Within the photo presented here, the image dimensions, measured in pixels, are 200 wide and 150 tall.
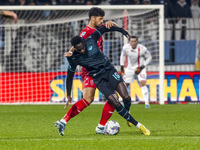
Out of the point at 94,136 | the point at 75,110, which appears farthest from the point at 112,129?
the point at 75,110

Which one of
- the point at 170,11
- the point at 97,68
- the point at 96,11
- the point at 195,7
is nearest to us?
the point at 97,68

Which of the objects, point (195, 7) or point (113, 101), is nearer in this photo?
point (113, 101)

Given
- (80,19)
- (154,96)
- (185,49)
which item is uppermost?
(80,19)

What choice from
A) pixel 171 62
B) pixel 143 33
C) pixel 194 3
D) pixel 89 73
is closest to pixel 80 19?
pixel 143 33

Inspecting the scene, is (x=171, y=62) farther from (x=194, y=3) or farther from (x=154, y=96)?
(x=194, y=3)

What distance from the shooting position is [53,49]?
1873cm

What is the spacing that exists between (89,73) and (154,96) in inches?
358

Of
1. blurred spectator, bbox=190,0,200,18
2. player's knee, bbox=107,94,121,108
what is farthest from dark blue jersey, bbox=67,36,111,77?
blurred spectator, bbox=190,0,200,18

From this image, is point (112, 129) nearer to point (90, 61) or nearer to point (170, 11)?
point (90, 61)

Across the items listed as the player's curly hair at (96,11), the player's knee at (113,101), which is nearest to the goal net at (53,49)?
the player's curly hair at (96,11)

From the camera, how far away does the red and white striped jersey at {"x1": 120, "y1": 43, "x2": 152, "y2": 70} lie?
15836 millimetres

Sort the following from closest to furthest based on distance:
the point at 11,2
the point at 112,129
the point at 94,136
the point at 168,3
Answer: the point at 94,136 < the point at 112,129 < the point at 168,3 < the point at 11,2

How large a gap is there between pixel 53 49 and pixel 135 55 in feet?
12.7

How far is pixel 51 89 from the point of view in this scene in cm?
1797
